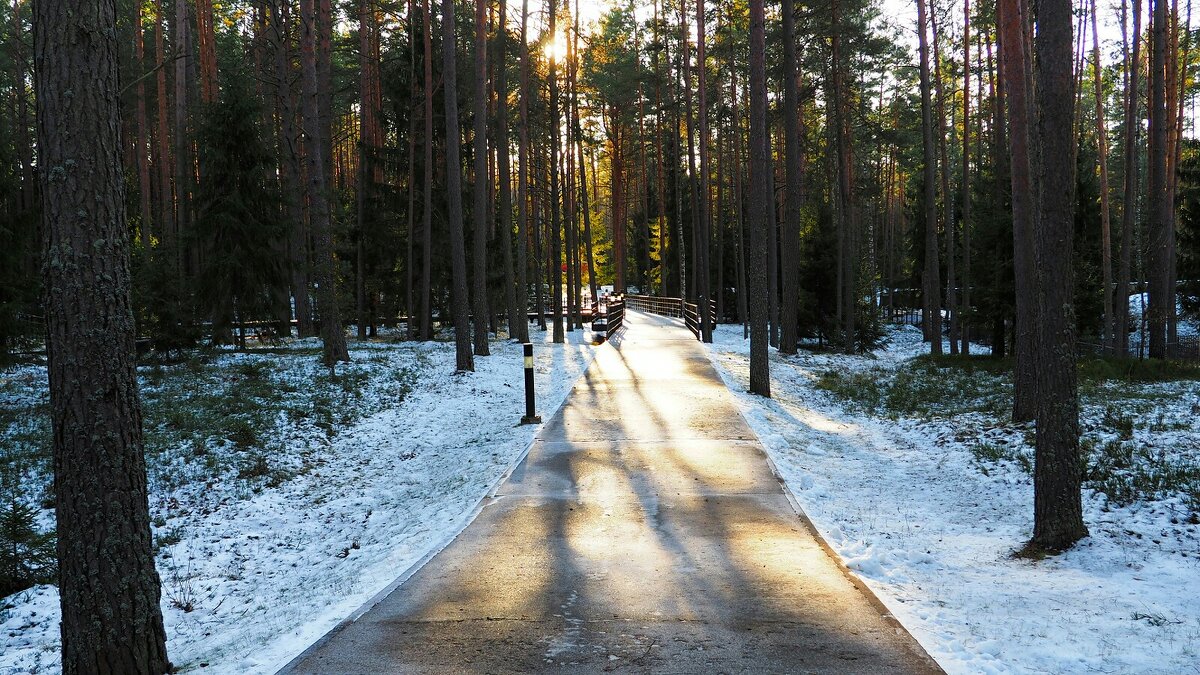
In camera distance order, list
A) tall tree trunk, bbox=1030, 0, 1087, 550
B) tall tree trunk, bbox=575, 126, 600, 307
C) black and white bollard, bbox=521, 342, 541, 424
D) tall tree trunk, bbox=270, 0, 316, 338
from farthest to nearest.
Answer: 1. tall tree trunk, bbox=575, 126, 600, 307
2. tall tree trunk, bbox=270, 0, 316, 338
3. black and white bollard, bbox=521, 342, 541, 424
4. tall tree trunk, bbox=1030, 0, 1087, 550

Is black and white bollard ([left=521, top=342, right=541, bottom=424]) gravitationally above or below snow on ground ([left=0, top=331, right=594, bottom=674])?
above

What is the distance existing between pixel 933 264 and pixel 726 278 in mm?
21094

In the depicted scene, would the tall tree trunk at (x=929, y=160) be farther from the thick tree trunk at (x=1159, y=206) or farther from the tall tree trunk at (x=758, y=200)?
the tall tree trunk at (x=758, y=200)

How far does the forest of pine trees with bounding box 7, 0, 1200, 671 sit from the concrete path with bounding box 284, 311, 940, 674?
164 cm

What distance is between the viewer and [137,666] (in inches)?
153

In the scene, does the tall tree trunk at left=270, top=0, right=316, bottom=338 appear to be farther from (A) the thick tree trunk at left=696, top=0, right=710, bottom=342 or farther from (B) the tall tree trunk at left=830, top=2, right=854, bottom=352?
(B) the tall tree trunk at left=830, top=2, right=854, bottom=352

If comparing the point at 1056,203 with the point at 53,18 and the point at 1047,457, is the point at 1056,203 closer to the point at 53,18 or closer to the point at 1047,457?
the point at 1047,457

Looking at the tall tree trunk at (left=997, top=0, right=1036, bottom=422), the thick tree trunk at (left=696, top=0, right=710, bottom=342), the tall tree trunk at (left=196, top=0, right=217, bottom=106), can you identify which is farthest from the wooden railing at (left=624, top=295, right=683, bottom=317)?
the tall tree trunk at (left=997, top=0, right=1036, bottom=422)

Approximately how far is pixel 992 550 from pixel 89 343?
669cm

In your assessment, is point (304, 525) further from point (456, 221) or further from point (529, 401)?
point (456, 221)

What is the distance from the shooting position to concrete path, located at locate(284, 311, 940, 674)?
399 cm

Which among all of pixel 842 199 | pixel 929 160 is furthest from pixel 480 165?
pixel 929 160

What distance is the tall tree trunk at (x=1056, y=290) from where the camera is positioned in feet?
19.0

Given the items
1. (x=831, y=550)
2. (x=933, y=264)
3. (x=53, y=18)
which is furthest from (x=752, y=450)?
(x=933, y=264)
